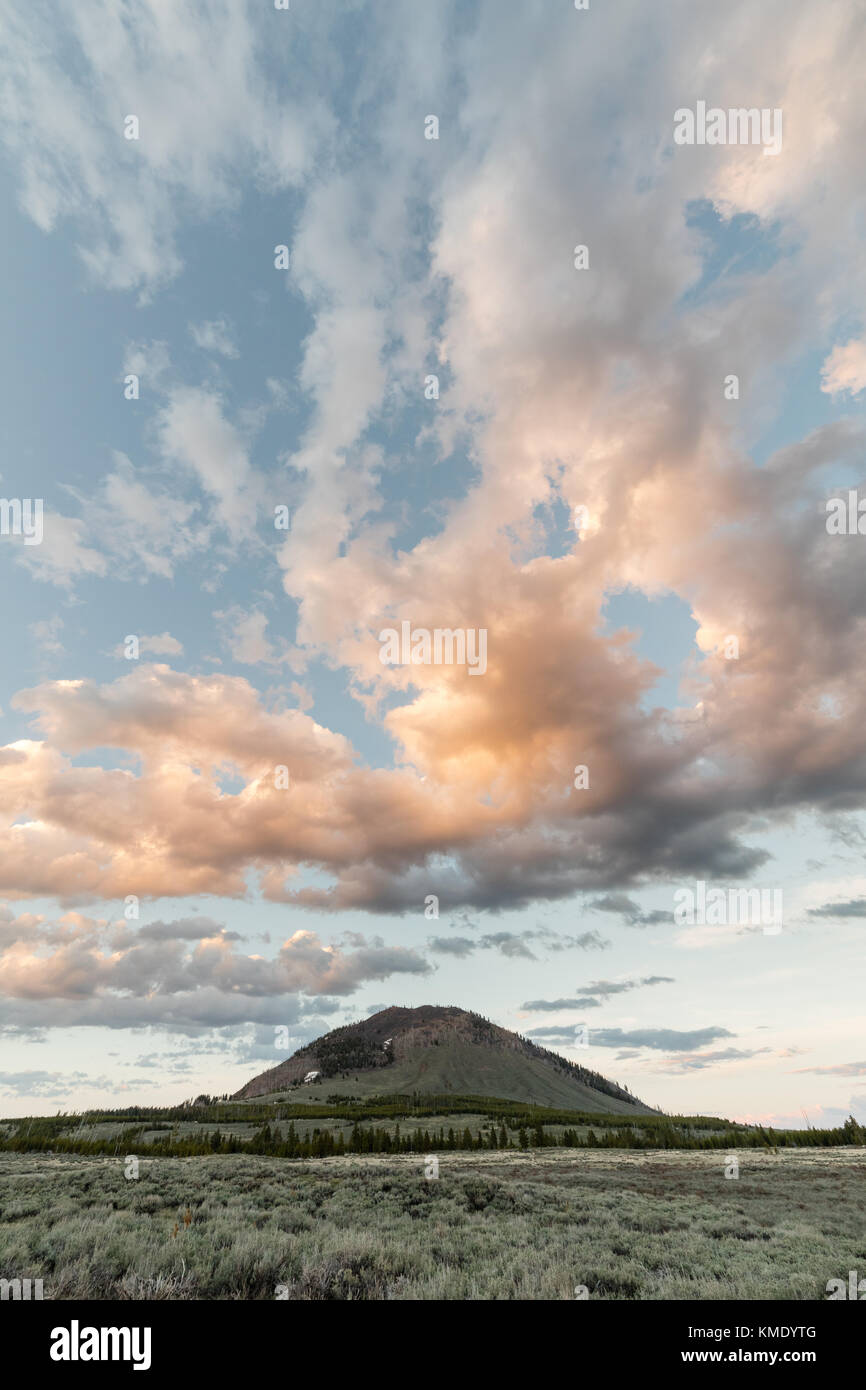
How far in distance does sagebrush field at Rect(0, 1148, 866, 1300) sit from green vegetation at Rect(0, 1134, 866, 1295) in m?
0.06

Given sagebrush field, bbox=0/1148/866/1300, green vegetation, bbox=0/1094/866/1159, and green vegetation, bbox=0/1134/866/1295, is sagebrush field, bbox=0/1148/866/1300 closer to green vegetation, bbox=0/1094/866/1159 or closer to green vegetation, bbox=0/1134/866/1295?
green vegetation, bbox=0/1134/866/1295

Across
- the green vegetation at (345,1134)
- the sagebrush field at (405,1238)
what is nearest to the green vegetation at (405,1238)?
the sagebrush field at (405,1238)

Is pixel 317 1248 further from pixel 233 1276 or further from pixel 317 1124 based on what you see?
pixel 317 1124

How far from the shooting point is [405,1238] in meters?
16.5

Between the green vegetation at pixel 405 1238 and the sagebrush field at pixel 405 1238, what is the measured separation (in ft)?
0.19

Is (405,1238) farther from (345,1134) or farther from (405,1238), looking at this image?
(345,1134)

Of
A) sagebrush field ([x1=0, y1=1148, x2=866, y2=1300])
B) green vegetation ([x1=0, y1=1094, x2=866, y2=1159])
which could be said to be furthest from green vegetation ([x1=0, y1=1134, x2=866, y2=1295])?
green vegetation ([x1=0, y1=1094, x2=866, y2=1159])

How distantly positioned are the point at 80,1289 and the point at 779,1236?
20190 millimetres

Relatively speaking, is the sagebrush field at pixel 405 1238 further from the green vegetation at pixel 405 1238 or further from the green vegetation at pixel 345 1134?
the green vegetation at pixel 345 1134

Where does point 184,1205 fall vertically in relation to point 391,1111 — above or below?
above

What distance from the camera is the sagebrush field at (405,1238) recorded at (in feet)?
40.8
